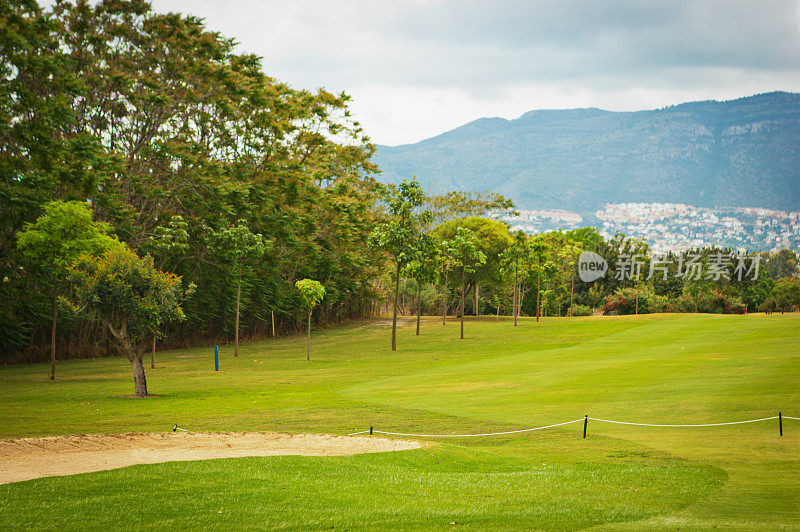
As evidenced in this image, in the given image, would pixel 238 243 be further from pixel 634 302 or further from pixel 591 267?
pixel 591 267

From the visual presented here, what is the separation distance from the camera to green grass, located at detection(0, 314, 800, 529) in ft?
28.3

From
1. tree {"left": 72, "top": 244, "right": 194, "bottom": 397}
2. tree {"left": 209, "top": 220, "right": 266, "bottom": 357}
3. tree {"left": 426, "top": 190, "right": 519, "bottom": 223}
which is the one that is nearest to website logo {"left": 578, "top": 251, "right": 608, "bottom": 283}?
tree {"left": 426, "top": 190, "right": 519, "bottom": 223}

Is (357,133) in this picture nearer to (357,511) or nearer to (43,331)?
(43,331)

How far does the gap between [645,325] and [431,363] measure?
23.9 metres

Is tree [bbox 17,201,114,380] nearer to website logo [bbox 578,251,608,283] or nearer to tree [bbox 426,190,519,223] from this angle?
tree [bbox 426,190,519,223]

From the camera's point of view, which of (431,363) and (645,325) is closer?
(431,363)

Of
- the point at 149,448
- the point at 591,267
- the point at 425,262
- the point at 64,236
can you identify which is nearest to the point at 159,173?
the point at 64,236

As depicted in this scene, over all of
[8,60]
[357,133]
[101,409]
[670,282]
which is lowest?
[101,409]

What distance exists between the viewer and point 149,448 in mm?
13594

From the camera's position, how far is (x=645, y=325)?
168 feet

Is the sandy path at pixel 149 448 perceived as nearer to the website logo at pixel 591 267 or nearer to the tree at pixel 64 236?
the tree at pixel 64 236

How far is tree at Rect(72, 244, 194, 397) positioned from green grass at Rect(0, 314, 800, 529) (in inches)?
108

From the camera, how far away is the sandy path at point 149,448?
37.6 feet

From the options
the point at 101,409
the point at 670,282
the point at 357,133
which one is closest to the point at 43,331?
the point at 101,409
